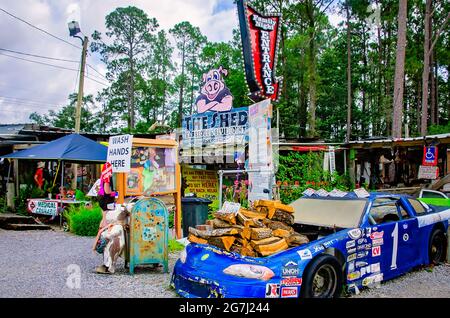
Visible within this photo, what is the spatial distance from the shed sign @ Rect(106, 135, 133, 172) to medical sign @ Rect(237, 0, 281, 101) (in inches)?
177

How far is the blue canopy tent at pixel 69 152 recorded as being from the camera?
12509mm

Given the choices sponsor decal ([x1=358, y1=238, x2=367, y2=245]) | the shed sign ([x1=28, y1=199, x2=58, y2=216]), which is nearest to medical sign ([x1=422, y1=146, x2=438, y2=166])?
sponsor decal ([x1=358, y1=238, x2=367, y2=245])

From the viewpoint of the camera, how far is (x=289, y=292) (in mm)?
4414

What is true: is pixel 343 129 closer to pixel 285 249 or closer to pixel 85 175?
pixel 85 175

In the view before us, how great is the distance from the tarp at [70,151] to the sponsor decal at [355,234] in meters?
9.46

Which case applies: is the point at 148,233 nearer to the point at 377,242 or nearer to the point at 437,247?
the point at 377,242

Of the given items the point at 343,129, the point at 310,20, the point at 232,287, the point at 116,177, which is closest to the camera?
the point at 232,287

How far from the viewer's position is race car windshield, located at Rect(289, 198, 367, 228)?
18.4ft

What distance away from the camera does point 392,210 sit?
620cm

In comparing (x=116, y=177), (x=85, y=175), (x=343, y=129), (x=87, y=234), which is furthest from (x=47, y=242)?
(x=343, y=129)

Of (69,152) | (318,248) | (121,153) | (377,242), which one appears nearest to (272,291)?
(318,248)

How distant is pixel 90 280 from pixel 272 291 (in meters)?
2.92

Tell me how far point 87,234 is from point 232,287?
7.19 meters

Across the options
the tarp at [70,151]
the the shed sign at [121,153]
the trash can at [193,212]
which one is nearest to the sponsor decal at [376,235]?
the trash can at [193,212]
